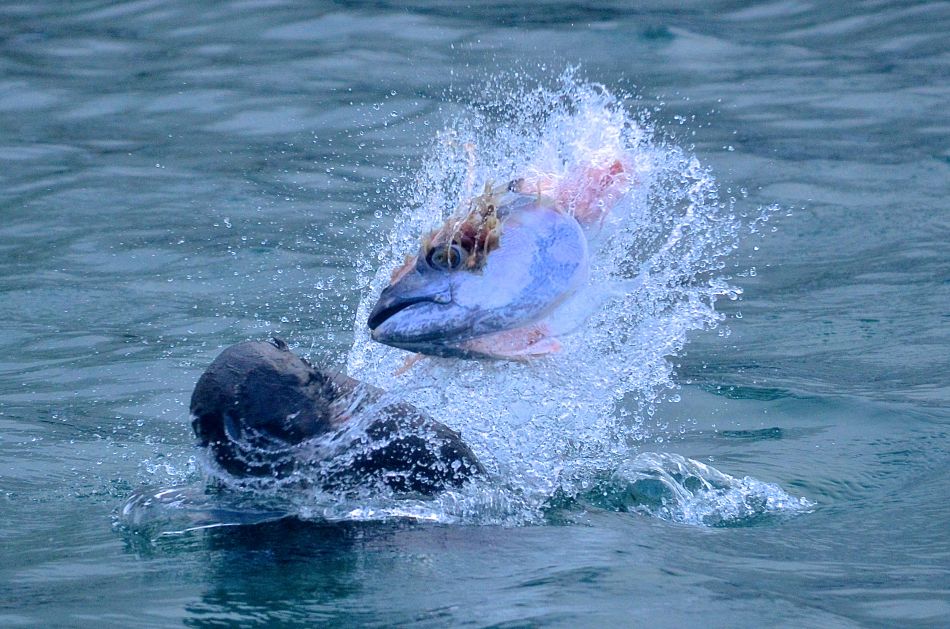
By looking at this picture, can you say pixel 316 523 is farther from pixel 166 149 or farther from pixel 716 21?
pixel 716 21

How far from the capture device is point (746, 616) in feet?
12.7

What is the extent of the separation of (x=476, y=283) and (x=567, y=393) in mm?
1473

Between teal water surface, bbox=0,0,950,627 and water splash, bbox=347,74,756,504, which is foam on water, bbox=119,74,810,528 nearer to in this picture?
water splash, bbox=347,74,756,504

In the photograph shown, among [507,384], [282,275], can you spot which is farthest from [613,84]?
[507,384]

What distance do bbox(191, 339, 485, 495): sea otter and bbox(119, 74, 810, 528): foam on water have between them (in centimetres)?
7

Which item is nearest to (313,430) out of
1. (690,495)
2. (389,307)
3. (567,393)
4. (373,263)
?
(389,307)

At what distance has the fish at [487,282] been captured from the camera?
13.1ft

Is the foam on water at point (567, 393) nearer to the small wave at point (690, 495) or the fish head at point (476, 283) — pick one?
the small wave at point (690, 495)

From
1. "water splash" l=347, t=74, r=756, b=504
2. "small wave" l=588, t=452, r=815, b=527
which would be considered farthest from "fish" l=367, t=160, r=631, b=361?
"small wave" l=588, t=452, r=815, b=527

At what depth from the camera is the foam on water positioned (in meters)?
4.71

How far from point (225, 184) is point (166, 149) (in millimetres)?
1059

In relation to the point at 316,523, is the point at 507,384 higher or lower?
higher

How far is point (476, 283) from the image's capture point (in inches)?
159

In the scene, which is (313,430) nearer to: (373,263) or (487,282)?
(487,282)
